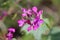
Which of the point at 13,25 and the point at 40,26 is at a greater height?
the point at 40,26


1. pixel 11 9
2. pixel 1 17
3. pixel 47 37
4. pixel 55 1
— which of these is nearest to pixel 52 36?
pixel 47 37

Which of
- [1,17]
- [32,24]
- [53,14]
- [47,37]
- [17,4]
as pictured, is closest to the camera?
[32,24]

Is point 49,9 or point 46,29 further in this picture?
point 49,9

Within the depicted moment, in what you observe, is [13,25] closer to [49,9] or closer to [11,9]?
[11,9]

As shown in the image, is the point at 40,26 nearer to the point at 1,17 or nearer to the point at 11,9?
the point at 1,17

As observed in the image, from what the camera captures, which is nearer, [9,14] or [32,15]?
[32,15]

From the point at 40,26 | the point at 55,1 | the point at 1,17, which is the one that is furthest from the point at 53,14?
the point at 40,26

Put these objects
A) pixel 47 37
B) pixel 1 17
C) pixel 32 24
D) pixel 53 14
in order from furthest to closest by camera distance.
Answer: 1. pixel 53 14
2. pixel 1 17
3. pixel 47 37
4. pixel 32 24

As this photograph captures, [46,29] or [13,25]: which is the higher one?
[46,29]

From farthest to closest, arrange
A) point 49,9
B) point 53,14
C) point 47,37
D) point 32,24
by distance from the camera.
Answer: point 49,9 < point 53,14 < point 47,37 < point 32,24
